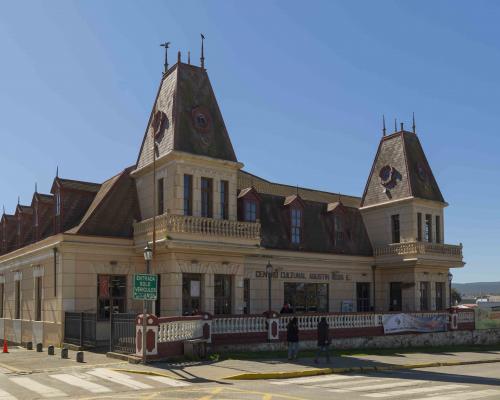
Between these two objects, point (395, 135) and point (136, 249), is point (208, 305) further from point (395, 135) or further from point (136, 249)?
point (395, 135)

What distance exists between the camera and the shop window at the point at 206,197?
29.4 m

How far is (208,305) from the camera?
2866 centimetres

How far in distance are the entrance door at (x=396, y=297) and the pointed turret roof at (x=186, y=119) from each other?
49.0 feet

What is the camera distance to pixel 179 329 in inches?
918

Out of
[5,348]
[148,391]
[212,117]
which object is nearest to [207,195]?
[212,117]

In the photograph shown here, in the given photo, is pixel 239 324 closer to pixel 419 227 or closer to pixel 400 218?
pixel 400 218

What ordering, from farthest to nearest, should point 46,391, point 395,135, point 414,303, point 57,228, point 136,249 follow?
point 395,135
point 414,303
point 57,228
point 136,249
point 46,391

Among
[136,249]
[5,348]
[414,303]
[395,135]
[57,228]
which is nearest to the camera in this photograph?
[5,348]

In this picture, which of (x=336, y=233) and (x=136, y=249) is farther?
(x=336, y=233)

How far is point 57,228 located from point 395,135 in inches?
886

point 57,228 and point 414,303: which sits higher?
point 57,228

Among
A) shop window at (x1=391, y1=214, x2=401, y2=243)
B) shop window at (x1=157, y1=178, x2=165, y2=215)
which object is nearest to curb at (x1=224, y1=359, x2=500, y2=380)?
shop window at (x1=157, y1=178, x2=165, y2=215)

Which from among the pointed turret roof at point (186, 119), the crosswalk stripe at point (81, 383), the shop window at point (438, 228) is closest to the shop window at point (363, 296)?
the shop window at point (438, 228)

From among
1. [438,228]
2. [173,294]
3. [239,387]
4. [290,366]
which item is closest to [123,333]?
[173,294]
